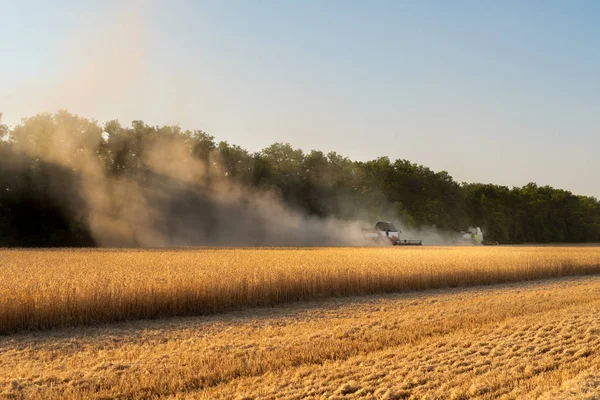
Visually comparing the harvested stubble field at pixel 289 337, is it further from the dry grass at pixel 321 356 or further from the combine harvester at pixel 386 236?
the combine harvester at pixel 386 236

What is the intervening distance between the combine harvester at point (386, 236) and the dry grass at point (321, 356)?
38.5m

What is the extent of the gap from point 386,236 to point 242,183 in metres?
15.1

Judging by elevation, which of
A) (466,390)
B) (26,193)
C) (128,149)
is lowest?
(466,390)

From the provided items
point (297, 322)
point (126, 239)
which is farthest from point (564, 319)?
point (126, 239)

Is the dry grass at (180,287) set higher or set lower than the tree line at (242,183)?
lower

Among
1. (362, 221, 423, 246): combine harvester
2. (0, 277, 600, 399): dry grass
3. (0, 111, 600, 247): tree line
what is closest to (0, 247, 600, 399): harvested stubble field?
(0, 277, 600, 399): dry grass

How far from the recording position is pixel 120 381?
7.27 meters

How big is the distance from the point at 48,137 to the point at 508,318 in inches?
1429

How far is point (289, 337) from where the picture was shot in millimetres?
10250

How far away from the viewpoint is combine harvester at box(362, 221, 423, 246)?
52338 mm

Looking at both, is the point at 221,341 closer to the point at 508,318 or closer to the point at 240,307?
the point at 240,307

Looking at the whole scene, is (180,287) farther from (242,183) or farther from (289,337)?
(242,183)

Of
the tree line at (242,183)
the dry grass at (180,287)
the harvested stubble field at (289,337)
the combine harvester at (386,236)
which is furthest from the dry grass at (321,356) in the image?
the combine harvester at (386,236)

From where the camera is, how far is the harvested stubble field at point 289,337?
282 inches
